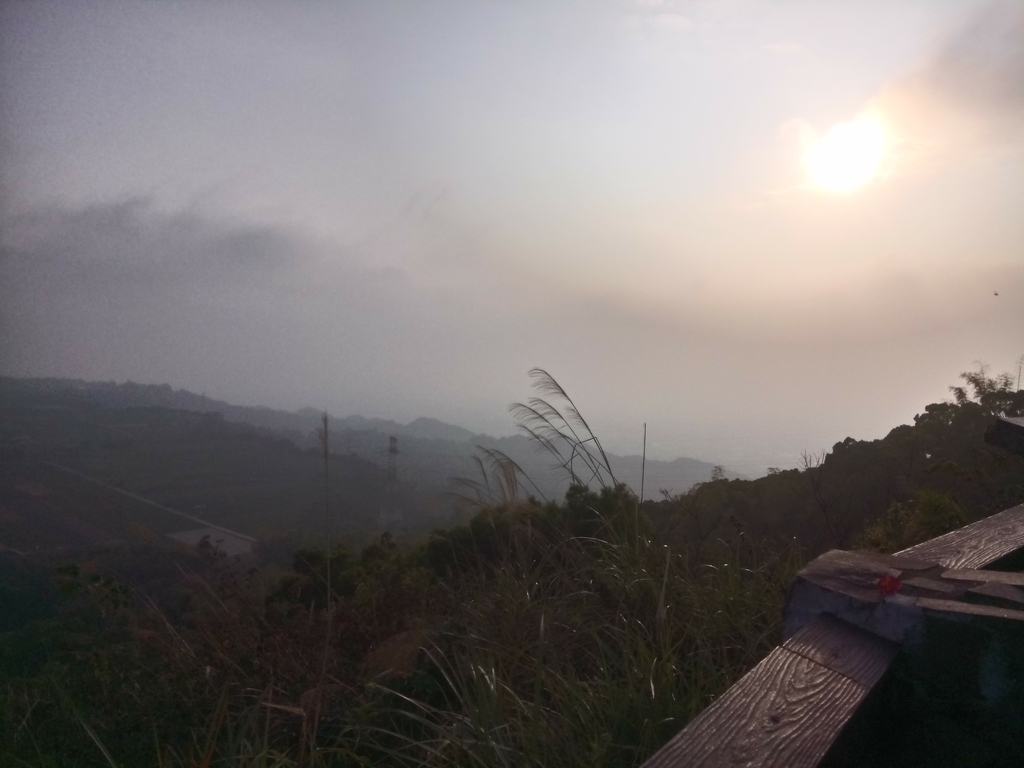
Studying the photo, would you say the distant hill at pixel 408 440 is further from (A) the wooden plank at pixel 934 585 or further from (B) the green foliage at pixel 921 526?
(A) the wooden plank at pixel 934 585

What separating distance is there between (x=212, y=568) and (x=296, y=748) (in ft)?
10.7

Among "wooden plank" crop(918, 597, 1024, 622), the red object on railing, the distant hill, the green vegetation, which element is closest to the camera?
"wooden plank" crop(918, 597, 1024, 622)

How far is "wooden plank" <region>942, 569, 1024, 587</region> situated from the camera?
1.86 meters

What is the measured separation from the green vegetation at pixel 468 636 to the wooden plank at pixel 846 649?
0.73 metres

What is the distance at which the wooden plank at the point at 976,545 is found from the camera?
7.18 ft

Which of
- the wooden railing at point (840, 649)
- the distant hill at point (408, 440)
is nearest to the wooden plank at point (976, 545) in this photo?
the wooden railing at point (840, 649)

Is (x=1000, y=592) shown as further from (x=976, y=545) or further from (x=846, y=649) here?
(x=976, y=545)

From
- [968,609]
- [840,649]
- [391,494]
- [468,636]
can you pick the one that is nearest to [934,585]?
[968,609]

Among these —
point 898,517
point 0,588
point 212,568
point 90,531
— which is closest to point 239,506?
point 90,531

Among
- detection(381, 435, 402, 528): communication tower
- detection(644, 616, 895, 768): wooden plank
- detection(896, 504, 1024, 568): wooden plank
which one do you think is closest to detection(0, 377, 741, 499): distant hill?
detection(381, 435, 402, 528): communication tower

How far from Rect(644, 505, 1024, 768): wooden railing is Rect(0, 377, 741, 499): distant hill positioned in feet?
6.63

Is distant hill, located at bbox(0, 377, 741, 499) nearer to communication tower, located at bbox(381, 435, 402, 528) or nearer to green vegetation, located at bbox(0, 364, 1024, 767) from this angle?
communication tower, located at bbox(381, 435, 402, 528)

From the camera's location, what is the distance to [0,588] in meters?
6.96

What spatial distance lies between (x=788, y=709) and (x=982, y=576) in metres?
0.94
